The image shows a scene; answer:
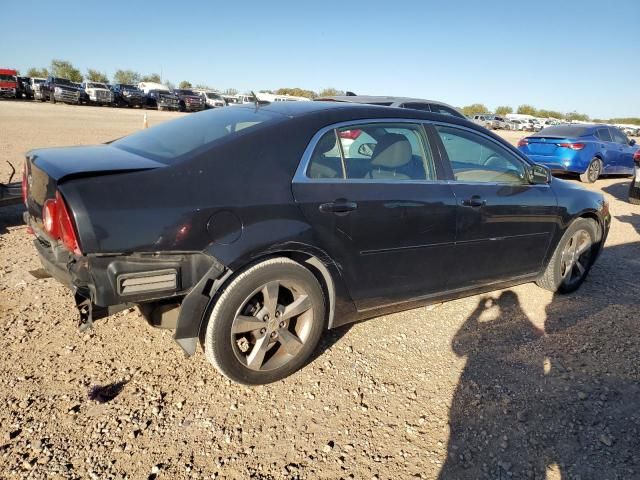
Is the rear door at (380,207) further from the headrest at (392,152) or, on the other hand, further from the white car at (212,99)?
the white car at (212,99)

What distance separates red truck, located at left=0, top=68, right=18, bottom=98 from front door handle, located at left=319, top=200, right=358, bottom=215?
3941cm

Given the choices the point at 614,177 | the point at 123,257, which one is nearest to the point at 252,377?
the point at 123,257

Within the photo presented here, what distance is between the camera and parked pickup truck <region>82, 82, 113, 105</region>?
1426 inches

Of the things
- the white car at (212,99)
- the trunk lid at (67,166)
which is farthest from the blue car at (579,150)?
A: the white car at (212,99)

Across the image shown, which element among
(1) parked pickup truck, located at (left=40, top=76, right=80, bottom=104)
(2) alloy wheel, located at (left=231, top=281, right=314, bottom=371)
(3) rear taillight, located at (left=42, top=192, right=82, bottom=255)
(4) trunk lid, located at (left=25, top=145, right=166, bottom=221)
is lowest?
(2) alloy wheel, located at (left=231, top=281, right=314, bottom=371)

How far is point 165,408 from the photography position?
254 centimetres

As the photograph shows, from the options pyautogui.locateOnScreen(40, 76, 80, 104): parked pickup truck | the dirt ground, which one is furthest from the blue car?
pyautogui.locateOnScreen(40, 76, 80, 104): parked pickup truck

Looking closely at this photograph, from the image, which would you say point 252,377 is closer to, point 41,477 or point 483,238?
point 41,477

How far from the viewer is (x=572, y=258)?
4387 millimetres

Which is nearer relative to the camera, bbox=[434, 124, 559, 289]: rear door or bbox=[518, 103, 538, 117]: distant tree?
bbox=[434, 124, 559, 289]: rear door

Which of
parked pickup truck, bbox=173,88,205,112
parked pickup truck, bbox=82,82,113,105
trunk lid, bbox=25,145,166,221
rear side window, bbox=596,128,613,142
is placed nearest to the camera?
trunk lid, bbox=25,145,166,221

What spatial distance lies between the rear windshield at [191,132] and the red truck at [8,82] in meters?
38.1

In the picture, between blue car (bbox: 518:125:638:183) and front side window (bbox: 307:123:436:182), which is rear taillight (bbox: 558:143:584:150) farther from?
front side window (bbox: 307:123:436:182)

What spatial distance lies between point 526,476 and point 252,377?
1.55 m
